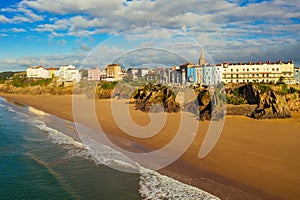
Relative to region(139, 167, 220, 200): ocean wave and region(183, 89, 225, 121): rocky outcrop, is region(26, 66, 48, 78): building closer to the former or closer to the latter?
region(183, 89, 225, 121): rocky outcrop

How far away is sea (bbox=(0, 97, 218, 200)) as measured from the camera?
7.69 metres

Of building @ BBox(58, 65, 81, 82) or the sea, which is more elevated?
building @ BBox(58, 65, 81, 82)

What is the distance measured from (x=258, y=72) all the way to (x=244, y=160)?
3551 cm

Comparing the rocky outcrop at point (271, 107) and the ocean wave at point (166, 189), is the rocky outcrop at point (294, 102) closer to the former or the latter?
the rocky outcrop at point (271, 107)

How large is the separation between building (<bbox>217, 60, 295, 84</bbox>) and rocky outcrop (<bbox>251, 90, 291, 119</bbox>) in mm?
24844

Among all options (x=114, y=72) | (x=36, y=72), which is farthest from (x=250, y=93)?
(x=36, y=72)

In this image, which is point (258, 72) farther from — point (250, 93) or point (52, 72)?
point (52, 72)

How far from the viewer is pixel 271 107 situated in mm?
17000

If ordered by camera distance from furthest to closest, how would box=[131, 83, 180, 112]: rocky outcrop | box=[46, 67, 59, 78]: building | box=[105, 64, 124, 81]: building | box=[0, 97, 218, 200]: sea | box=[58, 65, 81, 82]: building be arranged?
box=[46, 67, 59, 78]: building → box=[58, 65, 81, 82]: building → box=[105, 64, 124, 81]: building → box=[131, 83, 180, 112]: rocky outcrop → box=[0, 97, 218, 200]: sea

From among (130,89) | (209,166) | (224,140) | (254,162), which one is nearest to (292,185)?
(254,162)

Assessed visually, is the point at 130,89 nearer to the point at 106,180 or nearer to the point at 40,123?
the point at 40,123

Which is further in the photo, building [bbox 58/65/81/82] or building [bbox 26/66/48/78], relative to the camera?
building [bbox 26/66/48/78]

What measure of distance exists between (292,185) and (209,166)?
2.57 metres

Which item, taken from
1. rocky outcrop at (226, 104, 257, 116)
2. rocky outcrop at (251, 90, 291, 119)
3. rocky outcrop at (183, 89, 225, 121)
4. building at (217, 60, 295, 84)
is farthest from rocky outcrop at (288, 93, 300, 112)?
building at (217, 60, 295, 84)
